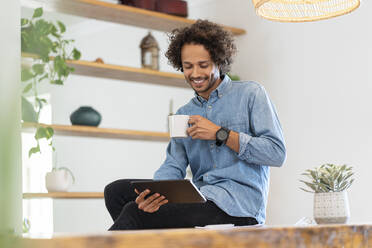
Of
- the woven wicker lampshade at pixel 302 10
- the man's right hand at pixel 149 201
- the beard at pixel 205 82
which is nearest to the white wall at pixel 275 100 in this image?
the woven wicker lampshade at pixel 302 10

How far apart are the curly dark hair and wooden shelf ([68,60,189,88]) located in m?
1.59

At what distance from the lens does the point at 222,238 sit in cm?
45

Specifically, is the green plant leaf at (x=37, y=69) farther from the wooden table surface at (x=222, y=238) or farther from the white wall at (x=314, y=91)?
the wooden table surface at (x=222, y=238)

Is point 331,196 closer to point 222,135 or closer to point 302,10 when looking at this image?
point 222,135

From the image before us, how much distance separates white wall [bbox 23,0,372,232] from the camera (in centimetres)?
328

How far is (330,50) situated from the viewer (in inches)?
137

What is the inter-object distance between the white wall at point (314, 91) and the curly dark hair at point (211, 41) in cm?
158

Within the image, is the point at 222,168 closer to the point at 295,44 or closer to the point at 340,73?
the point at 340,73

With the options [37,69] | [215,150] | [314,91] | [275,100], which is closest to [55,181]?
[37,69]

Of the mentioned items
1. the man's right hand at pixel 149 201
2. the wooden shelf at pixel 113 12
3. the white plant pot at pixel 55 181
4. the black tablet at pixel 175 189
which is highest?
the wooden shelf at pixel 113 12

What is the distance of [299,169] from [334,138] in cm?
34

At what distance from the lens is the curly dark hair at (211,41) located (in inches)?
72.2

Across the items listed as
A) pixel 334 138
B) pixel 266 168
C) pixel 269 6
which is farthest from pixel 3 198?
pixel 334 138

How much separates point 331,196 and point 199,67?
1.89 feet
